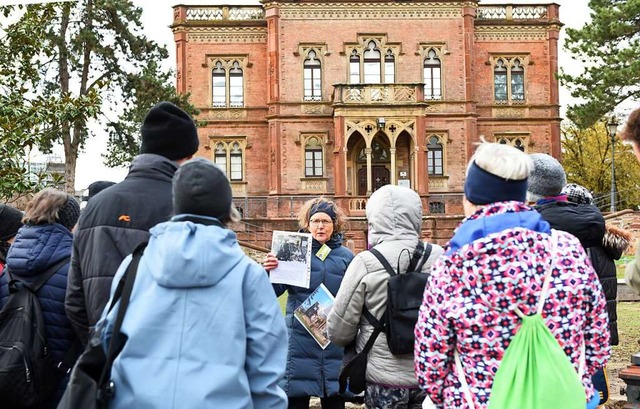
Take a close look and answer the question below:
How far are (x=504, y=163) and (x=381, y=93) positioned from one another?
32.9 m

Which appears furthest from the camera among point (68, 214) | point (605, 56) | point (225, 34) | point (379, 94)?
point (225, 34)

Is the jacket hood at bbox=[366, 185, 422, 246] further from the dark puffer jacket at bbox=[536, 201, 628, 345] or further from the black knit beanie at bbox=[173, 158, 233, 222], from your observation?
the black knit beanie at bbox=[173, 158, 233, 222]

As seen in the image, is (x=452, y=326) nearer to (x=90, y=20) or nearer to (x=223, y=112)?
(x=90, y=20)

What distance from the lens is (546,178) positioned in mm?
5074

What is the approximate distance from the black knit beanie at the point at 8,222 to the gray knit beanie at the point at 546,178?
138 inches

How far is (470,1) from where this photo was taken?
1479 inches

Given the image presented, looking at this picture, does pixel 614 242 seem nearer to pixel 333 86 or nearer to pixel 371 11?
pixel 333 86

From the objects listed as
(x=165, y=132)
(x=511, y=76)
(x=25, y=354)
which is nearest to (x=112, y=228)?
(x=165, y=132)

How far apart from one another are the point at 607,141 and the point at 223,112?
24396 mm

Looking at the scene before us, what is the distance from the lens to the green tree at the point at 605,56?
82.0 ft

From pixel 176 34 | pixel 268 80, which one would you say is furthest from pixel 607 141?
pixel 176 34

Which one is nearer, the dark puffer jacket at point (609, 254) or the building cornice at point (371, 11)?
the dark puffer jacket at point (609, 254)

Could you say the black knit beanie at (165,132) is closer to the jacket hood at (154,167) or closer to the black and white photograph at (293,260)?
the jacket hood at (154,167)

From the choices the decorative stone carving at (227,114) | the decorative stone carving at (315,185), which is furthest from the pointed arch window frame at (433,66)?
the decorative stone carving at (227,114)
